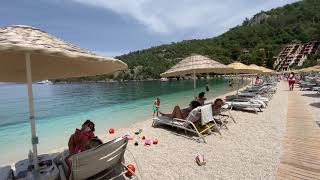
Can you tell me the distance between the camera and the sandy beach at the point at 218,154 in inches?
190

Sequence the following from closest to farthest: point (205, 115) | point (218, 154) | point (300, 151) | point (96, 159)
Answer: point (96, 159) < point (300, 151) < point (218, 154) < point (205, 115)

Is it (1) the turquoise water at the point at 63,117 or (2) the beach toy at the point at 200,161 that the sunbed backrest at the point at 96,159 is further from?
(1) the turquoise water at the point at 63,117

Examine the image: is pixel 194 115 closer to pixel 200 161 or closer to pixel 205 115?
pixel 205 115

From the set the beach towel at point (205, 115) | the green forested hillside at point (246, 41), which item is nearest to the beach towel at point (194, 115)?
the beach towel at point (205, 115)

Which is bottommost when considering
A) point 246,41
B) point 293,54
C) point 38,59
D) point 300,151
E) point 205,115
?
point 300,151

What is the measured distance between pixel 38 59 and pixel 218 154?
165 inches

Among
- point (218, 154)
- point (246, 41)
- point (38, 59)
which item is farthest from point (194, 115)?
point (246, 41)

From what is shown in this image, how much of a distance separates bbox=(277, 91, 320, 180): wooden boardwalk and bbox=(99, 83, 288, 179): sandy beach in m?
0.17

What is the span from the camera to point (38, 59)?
4.03 m

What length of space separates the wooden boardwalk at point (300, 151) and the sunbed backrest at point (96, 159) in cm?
275

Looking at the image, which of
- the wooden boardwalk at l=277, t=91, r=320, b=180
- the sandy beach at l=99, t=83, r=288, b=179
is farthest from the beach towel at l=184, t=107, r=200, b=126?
the wooden boardwalk at l=277, t=91, r=320, b=180

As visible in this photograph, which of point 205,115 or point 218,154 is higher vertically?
point 205,115

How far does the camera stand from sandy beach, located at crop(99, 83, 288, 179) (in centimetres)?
483

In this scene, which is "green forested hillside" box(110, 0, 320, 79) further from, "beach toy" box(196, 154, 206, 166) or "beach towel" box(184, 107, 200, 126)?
"beach toy" box(196, 154, 206, 166)
